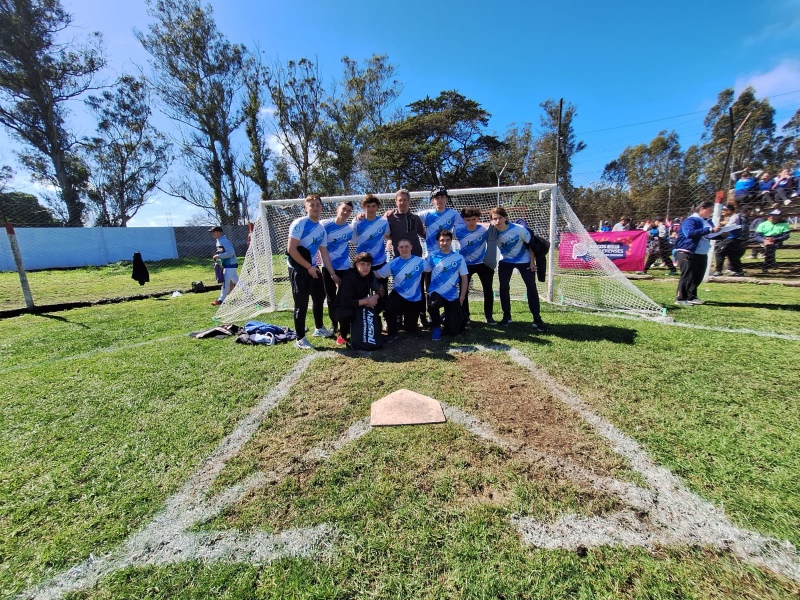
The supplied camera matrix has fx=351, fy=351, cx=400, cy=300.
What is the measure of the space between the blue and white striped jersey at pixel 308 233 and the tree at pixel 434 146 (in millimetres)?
28814

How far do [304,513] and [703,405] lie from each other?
3043 millimetres

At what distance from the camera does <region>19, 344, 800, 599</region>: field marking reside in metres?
1.58

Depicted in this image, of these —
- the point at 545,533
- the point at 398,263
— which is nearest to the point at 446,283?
the point at 398,263

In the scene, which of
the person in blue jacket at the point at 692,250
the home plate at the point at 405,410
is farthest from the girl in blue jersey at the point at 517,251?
the person in blue jacket at the point at 692,250

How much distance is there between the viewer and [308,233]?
439 centimetres

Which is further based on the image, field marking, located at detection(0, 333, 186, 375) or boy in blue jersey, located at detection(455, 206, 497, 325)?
boy in blue jersey, located at detection(455, 206, 497, 325)

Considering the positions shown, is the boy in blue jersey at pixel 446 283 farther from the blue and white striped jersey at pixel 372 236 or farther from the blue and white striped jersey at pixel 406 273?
the blue and white striped jersey at pixel 372 236

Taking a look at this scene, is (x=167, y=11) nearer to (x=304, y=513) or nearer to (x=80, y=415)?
(x=80, y=415)

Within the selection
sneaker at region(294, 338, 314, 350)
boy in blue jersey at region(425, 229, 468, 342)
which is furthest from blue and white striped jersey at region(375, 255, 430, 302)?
sneaker at region(294, 338, 314, 350)

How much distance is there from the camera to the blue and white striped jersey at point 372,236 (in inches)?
188

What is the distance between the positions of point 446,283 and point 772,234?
10033 millimetres

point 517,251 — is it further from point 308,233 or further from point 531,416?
point 308,233

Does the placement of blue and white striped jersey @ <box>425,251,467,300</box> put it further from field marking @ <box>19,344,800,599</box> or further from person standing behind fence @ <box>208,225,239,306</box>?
person standing behind fence @ <box>208,225,239,306</box>

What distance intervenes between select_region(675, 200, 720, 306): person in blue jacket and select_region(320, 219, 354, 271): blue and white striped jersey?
5521mm
